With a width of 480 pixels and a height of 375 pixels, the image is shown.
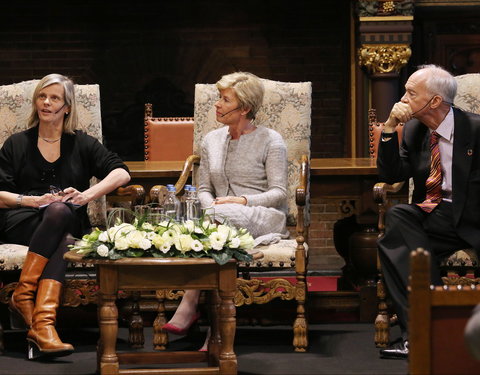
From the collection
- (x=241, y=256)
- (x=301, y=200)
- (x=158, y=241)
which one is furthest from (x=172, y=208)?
(x=301, y=200)

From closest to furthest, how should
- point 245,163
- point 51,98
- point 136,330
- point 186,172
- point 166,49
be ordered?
point 136,330 < point 51,98 < point 245,163 < point 186,172 < point 166,49

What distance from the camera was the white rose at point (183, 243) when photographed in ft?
11.5

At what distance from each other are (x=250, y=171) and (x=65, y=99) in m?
0.88

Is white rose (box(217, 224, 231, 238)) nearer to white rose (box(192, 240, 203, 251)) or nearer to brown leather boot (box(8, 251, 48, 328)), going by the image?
white rose (box(192, 240, 203, 251))

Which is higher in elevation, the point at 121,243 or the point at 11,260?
the point at 121,243

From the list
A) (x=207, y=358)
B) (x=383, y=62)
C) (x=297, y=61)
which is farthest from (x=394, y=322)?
(x=297, y=61)

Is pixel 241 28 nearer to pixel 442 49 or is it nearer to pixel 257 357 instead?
pixel 442 49

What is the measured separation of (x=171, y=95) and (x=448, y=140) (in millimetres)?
4111

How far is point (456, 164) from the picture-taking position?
411 centimetres

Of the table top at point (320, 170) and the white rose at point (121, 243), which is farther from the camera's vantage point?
the table top at point (320, 170)

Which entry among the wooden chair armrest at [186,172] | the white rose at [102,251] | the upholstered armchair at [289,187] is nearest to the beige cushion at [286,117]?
the upholstered armchair at [289,187]

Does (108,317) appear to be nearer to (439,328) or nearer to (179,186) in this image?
(179,186)

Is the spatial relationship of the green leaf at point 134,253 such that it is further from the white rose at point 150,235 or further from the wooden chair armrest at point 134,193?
the wooden chair armrest at point 134,193

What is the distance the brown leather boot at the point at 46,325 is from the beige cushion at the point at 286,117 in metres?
1.16
